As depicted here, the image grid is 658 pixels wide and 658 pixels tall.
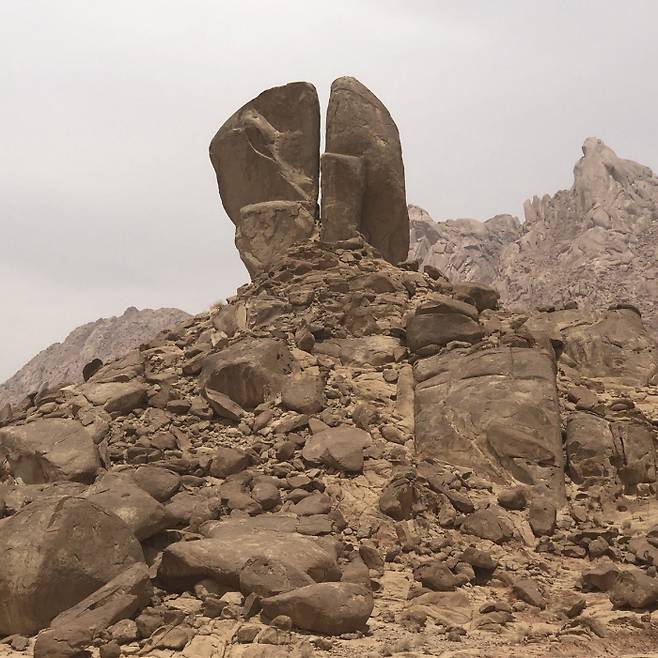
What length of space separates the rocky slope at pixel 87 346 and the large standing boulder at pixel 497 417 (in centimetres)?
5174

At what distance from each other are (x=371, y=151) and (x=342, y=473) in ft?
31.2

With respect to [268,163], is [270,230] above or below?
below

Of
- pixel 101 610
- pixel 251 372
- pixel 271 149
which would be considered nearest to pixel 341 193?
pixel 271 149

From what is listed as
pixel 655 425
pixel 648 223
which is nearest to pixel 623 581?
pixel 655 425

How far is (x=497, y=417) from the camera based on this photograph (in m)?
9.71

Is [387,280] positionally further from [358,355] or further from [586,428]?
[586,428]

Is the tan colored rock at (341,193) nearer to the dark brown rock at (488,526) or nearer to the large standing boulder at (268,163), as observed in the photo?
the large standing boulder at (268,163)

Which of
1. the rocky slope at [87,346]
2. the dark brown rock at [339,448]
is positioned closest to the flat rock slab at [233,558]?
the dark brown rock at [339,448]

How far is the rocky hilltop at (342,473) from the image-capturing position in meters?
5.84

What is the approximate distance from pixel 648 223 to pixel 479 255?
1903 cm

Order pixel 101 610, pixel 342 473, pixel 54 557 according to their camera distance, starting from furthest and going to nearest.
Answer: pixel 342 473
pixel 54 557
pixel 101 610

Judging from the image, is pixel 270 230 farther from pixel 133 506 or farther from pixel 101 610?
pixel 101 610

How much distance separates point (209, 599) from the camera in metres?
6.02

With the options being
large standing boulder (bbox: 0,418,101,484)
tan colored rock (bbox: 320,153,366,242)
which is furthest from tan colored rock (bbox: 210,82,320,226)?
large standing boulder (bbox: 0,418,101,484)
